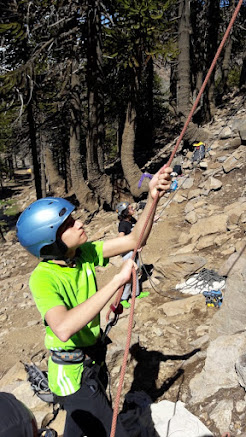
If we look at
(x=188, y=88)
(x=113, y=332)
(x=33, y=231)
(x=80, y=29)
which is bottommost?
(x=113, y=332)

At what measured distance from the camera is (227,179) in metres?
10.2

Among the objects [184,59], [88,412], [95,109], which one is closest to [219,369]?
[88,412]

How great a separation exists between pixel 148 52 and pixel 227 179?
4721 mm

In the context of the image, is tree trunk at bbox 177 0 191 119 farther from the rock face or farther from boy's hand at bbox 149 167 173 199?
boy's hand at bbox 149 167 173 199

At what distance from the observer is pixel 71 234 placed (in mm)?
2248

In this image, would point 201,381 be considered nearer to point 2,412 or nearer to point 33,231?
point 33,231

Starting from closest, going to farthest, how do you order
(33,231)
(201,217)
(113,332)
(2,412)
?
(2,412) → (33,231) → (113,332) → (201,217)

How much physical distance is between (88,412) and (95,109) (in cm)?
1213

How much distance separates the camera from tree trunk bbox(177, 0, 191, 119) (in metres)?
12.7

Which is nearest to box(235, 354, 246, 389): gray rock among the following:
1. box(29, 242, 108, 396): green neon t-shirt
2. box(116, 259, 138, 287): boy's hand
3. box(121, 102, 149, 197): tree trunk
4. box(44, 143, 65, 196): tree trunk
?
box(29, 242, 108, 396): green neon t-shirt

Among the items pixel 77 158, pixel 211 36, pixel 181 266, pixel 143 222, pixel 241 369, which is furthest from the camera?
pixel 211 36

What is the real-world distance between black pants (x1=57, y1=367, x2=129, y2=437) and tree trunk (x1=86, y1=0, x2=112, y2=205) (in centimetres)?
1160

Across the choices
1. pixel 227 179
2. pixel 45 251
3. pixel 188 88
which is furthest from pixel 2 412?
pixel 188 88

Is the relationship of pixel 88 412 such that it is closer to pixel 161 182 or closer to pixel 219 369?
pixel 161 182
